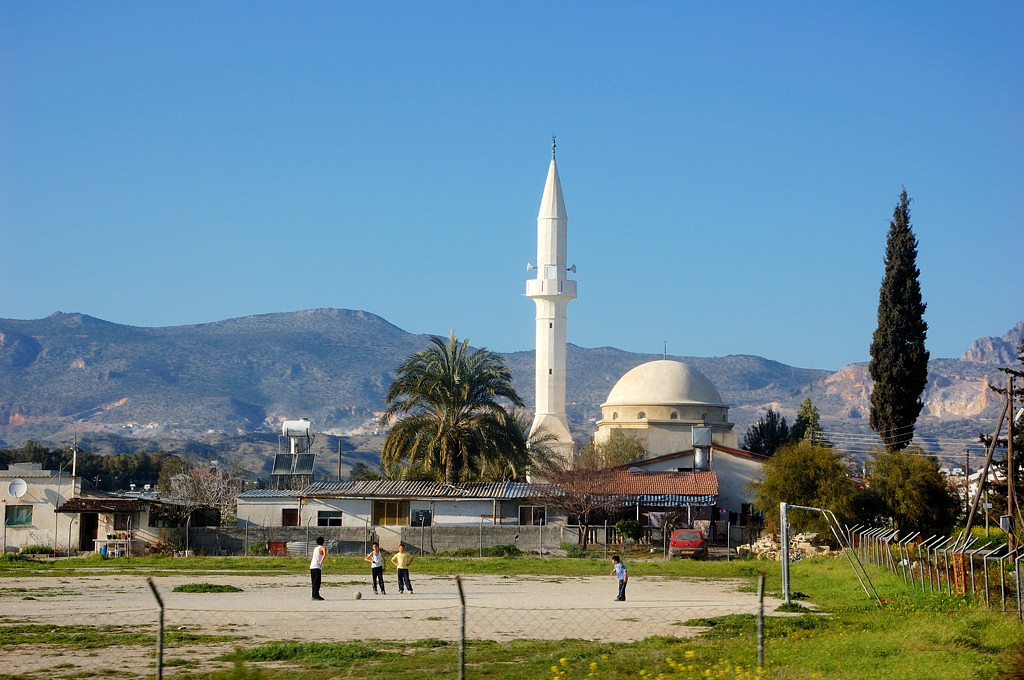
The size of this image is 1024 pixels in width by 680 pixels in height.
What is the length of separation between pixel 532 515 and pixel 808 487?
1075 centimetres

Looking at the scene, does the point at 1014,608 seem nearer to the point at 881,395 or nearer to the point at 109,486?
the point at 881,395

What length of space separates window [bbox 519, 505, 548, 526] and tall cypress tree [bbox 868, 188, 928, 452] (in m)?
19.5

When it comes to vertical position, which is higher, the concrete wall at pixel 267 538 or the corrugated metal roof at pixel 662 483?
the corrugated metal roof at pixel 662 483

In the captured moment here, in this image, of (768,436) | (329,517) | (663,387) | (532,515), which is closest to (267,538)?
(329,517)

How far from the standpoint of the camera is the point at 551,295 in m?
71.2

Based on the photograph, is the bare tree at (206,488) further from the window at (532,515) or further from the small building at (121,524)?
the window at (532,515)

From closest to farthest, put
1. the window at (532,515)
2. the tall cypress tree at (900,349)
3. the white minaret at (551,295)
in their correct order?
the window at (532,515)
the tall cypress tree at (900,349)
the white minaret at (551,295)

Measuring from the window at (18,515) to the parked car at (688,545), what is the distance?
23.2 m

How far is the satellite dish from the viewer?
44416 mm

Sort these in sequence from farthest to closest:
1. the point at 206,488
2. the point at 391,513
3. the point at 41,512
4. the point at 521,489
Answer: the point at 206,488, the point at 521,489, the point at 391,513, the point at 41,512

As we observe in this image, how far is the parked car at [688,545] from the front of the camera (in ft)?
134

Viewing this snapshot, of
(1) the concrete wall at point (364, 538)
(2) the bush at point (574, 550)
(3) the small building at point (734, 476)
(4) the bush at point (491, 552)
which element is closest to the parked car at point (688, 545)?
(2) the bush at point (574, 550)

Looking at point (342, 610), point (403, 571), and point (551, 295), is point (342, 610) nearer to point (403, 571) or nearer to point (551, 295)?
point (403, 571)

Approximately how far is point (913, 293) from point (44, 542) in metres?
40.1
